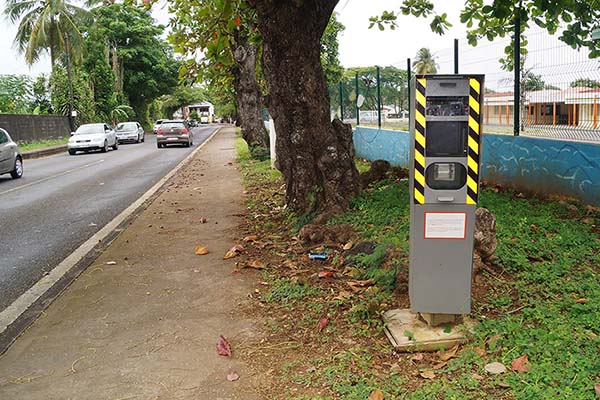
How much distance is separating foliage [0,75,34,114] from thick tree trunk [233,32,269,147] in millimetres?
27845

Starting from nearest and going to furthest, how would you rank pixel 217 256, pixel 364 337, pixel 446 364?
pixel 446 364, pixel 364 337, pixel 217 256

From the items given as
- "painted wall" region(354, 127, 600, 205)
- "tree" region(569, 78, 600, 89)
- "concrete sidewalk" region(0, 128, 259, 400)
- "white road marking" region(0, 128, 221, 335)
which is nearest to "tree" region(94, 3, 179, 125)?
"white road marking" region(0, 128, 221, 335)

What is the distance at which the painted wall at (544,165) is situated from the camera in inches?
261

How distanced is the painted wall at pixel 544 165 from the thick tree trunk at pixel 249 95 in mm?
8609

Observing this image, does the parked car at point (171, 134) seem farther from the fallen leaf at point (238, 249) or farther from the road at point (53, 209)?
the fallen leaf at point (238, 249)

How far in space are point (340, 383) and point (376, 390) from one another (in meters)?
0.25

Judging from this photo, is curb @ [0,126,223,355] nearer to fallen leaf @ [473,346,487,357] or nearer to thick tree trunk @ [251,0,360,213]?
thick tree trunk @ [251,0,360,213]

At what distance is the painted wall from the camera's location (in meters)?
6.62

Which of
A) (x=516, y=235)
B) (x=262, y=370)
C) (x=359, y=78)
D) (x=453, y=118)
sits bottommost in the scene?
(x=262, y=370)

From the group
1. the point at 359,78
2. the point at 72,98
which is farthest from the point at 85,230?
the point at 72,98

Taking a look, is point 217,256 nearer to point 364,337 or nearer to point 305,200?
point 305,200

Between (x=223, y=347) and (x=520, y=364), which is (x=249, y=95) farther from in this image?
(x=520, y=364)

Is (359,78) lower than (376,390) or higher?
higher

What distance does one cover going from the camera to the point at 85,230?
332 inches
